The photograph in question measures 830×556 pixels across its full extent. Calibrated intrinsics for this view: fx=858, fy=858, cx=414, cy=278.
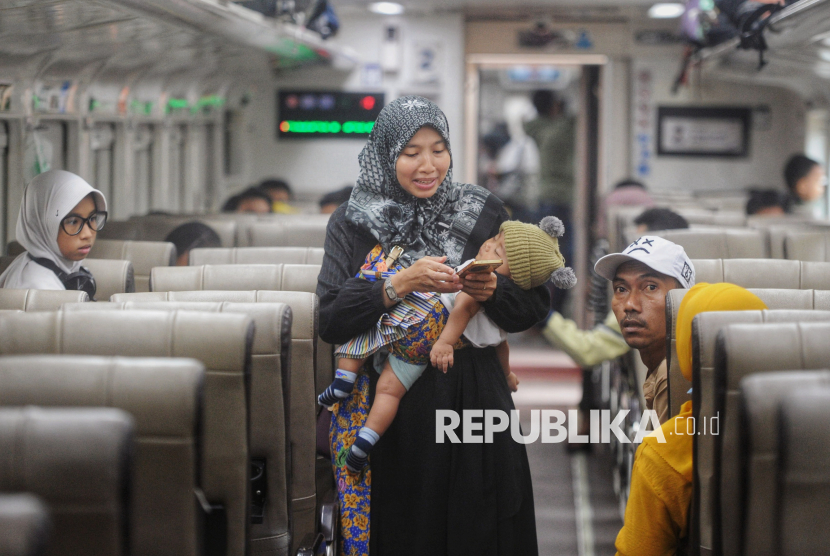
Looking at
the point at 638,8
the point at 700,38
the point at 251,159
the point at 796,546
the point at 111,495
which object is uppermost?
the point at 638,8

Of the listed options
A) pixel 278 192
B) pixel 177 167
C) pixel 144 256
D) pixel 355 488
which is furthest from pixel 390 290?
pixel 278 192

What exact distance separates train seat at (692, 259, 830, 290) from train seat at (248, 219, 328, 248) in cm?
197

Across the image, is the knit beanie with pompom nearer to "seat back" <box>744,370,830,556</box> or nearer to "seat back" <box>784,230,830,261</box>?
"seat back" <box>744,370,830,556</box>

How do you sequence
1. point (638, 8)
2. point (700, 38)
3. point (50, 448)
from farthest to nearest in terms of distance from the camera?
point (638, 8), point (700, 38), point (50, 448)

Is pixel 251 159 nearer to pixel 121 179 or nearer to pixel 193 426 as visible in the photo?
pixel 121 179

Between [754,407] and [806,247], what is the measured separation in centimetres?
258

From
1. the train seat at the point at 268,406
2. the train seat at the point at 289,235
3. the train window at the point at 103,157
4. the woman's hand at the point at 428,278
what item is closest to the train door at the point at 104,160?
the train window at the point at 103,157

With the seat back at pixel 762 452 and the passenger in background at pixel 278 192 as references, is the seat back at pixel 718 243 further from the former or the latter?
the passenger in background at pixel 278 192

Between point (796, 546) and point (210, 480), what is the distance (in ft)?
3.92

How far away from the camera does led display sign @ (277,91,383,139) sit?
28.3 feet

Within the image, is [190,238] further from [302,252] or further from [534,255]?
[534,255]

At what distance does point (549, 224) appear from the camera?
2.26 meters

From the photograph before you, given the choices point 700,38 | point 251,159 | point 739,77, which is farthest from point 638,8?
point 251,159

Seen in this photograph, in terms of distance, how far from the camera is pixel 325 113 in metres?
8.69
